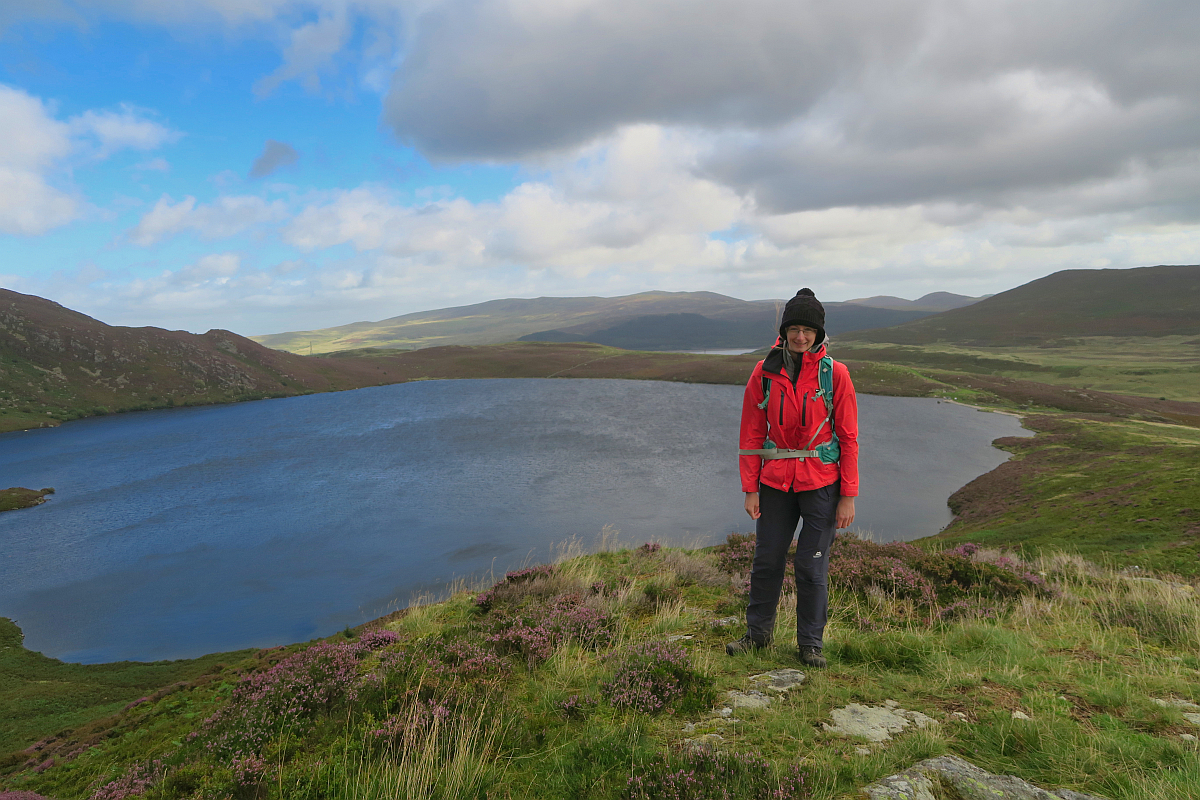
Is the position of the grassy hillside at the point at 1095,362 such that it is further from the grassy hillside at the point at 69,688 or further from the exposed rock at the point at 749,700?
the grassy hillside at the point at 69,688

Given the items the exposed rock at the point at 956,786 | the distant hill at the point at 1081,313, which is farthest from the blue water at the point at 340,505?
the distant hill at the point at 1081,313

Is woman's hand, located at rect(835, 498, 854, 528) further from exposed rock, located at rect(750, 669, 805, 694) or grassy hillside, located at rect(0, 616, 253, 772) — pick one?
grassy hillside, located at rect(0, 616, 253, 772)

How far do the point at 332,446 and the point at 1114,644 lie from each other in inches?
2036

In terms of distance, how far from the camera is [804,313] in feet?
17.4

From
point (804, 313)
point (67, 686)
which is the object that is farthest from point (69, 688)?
point (804, 313)

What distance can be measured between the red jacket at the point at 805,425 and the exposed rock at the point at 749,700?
1.83m

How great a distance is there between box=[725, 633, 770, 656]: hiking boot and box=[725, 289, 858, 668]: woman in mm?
464

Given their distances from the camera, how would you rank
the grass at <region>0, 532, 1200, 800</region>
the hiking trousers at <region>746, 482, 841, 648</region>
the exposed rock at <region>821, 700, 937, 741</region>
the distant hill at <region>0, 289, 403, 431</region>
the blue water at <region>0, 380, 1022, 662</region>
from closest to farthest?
the grass at <region>0, 532, 1200, 800</region>, the exposed rock at <region>821, 700, 937, 741</region>, the hiking trousers at <region>746, 482, 841, 648</region>, the blue water at <region>0, 380, 1022, 662</region>, the distant hill at <region>0, 289, 403, 431</region>

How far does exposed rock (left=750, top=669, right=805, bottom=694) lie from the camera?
16.1 feet

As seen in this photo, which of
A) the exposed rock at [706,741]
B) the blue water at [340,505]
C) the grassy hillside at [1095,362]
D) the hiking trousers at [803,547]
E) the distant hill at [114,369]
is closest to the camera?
the exposed rock at [706,741]

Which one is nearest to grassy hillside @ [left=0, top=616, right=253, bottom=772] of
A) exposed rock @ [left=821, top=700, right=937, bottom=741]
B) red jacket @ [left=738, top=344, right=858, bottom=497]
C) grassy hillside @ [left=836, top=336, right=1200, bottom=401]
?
exposed rock @ [left=821, top=700, right=937, bottom=741]

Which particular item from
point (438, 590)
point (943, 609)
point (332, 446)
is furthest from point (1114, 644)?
point (332, 446)

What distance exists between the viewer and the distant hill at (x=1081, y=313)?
470ft

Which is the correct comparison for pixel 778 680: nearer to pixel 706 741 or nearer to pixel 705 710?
pixel 705 710
